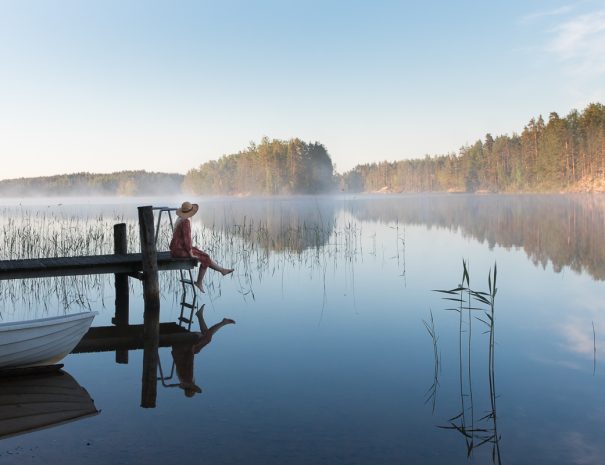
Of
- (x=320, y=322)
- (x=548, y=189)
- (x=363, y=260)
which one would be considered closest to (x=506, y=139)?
(x=548, y=189)

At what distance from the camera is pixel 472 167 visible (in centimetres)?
13500

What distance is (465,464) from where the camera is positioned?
5.29 m

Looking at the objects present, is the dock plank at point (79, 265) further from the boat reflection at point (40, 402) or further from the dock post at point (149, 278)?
the boat reflection at point (40, 402)

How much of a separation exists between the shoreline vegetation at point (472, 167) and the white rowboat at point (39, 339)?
87952mm

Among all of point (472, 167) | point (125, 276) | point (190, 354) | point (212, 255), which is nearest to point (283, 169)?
point (472, 167)

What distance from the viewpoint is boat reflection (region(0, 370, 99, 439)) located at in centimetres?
607

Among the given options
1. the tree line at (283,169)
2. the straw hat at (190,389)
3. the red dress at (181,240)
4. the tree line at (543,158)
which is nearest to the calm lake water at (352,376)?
the straw hat at (190,389)

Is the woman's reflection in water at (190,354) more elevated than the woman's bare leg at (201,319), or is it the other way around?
the woman's bare leg at (201,319)

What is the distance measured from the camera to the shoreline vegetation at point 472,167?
89812mm

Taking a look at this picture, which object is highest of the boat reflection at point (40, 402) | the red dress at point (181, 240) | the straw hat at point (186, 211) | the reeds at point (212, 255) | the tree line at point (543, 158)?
the tree line at point (543, 158)

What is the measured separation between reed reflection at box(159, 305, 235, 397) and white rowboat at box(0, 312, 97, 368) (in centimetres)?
137

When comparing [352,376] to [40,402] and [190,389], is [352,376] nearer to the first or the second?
[190,389]

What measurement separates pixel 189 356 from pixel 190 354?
0.10 meters

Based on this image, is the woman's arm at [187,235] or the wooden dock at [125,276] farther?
the woman's arm at [187,235]
